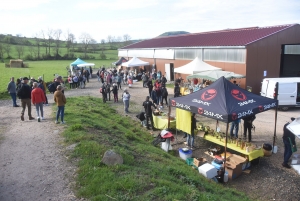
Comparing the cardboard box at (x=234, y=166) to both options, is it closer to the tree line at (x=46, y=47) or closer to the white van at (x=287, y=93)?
the white van at (x=287, y=93)

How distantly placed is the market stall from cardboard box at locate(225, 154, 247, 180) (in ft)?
0.93

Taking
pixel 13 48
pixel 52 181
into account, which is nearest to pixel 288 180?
pixel 52 181

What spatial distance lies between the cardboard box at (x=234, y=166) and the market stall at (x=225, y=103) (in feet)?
0.93

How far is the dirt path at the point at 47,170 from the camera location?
5.87m

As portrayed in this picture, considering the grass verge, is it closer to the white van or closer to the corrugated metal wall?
the white van

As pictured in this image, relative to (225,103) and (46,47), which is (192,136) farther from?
(46,47)

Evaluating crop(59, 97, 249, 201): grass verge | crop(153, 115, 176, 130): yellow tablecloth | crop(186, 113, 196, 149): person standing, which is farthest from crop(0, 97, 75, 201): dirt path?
crop(186, 113, 196, 149): person standing

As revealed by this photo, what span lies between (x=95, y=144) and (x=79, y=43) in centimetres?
9351

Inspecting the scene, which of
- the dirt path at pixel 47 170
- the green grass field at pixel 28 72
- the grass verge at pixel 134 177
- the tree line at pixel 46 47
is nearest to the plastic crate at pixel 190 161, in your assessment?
the grass verge at pixel 134 177

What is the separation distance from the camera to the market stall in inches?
320

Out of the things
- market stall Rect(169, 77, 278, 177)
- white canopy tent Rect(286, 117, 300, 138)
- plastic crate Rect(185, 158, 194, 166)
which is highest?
market stall Rect(169, 77, 278, 177)

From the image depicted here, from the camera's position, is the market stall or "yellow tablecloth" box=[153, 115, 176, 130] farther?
"yellow tablecloth" box=[153, 115, 176, 130]

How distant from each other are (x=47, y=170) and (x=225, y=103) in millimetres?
5470

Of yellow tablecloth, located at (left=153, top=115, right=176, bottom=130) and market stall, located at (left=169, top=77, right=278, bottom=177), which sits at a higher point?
market stall, located at (left=169, top=77, right=278, bottom=177)
